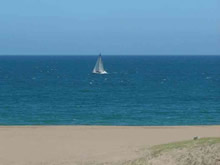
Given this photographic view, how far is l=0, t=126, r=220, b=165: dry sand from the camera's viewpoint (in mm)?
28797

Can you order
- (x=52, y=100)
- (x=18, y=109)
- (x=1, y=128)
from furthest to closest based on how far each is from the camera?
Result: (x=52, y=100), (x=18, y=109), (x=1, y=128)

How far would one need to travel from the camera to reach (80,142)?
35.0 m

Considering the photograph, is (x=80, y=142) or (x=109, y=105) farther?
(x=109, y=105)

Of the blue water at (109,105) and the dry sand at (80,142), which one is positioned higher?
the dry sand at (80,142)

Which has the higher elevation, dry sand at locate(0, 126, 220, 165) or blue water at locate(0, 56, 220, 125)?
dry sand at locate(0, 126, 220, 165)

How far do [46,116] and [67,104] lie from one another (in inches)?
470

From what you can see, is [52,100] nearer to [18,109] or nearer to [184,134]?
[18,109]

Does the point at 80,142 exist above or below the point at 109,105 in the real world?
above

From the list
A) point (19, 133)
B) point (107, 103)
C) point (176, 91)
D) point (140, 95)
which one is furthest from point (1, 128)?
point (176, 91)

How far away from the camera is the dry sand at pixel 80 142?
2880 centimetres

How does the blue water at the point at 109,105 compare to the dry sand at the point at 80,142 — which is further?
the blue water at the point at 109,105

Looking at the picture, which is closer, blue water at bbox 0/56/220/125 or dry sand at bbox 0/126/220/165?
dry sand at bbox 0/126/220/165

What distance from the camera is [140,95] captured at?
3253 inches

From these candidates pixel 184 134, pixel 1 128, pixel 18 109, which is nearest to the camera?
pixel 184 134
